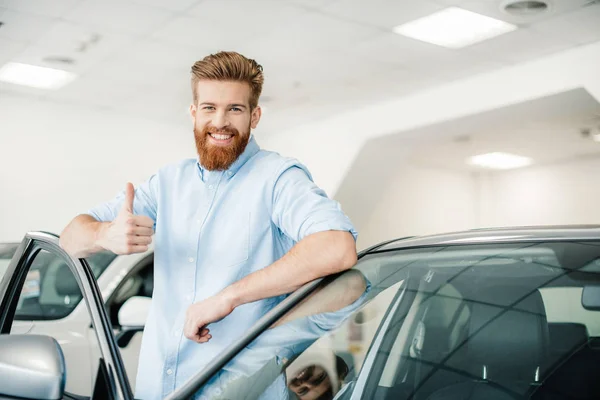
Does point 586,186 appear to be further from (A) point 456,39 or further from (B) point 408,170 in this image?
(A) point 456,39

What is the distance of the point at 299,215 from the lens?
56.3 inches

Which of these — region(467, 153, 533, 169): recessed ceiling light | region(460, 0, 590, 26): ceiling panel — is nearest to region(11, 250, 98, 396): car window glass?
region(460, 0, 590, 26): ceiling panel

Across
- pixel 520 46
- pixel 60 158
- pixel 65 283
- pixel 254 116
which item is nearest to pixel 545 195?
pixel 520 46

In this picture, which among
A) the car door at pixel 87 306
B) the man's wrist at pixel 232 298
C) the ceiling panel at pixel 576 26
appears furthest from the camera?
Answer: the ceiling panel at pixel 576 26

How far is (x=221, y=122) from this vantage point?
161 cm

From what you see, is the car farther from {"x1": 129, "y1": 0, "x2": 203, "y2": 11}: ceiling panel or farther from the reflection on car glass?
{"x1": 129, "y1": 0, "x2": 203, "y2": 11}: ceiling panel

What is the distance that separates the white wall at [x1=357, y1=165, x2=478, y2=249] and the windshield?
1051 centimetres

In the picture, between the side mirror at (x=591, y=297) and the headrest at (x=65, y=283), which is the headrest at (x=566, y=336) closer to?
the side mirror at (x=591, y=297)

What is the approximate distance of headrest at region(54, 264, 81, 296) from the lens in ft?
11.1

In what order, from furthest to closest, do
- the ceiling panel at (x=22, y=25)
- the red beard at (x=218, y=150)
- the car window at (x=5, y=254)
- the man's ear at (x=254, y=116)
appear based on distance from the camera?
1. the ceiling panel at (x=22, y=25)
2. the car window at (x=5, y=254)
3. the man's ear at (x=254, y=116)
4. the red beard at (x=218, y=150)

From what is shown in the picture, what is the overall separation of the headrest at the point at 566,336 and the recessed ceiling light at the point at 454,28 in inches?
185

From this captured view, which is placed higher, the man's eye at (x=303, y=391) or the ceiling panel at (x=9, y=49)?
the ceiling panel at (x=9, y=49)

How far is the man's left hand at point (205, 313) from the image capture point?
131cm

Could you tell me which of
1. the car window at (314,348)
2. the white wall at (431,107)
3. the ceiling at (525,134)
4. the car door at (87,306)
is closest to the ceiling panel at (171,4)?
the white wall at (431,107)
